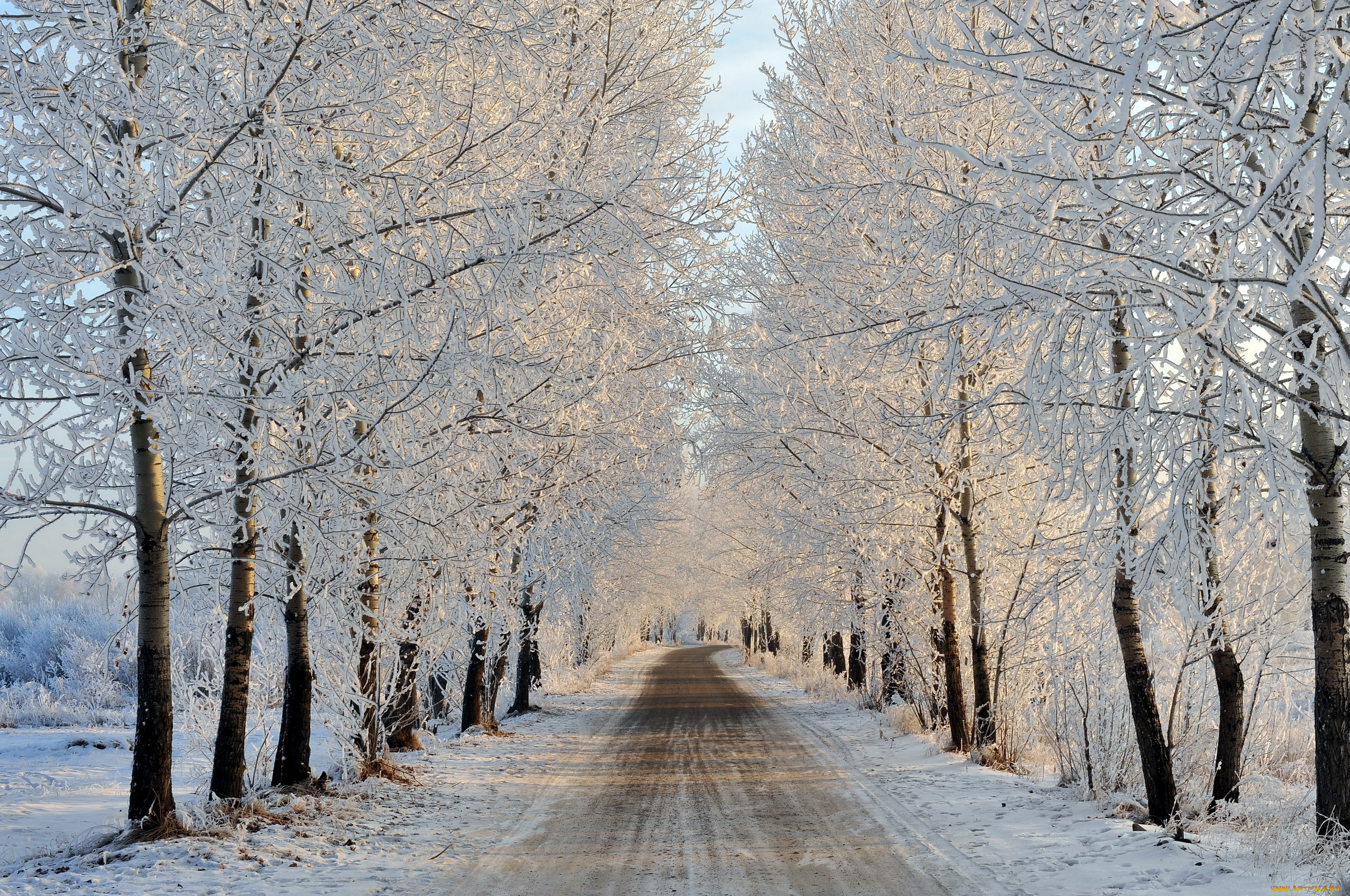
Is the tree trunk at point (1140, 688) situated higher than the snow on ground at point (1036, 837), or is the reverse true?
Answer: the tree trunk at point (1140, 688)

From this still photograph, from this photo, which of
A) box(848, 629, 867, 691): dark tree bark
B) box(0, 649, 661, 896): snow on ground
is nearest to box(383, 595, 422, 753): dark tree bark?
box(0, 649, 661, 896): snow on ground

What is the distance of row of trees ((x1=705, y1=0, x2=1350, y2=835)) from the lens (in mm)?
3662

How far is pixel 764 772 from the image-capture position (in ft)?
32.5

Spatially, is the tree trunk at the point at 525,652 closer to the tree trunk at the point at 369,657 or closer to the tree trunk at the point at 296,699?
the tree trunk at the point at 369,657

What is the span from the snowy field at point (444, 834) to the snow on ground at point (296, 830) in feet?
0.05

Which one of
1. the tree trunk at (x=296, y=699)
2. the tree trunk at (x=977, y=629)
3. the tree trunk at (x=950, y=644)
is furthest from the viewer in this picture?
the tree trunk at (x=950, y=644)

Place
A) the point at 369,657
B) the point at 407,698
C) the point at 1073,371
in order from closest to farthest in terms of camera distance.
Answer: the point at 1073,371 < the point at 369,657 < the point at 407,698

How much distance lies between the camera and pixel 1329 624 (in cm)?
496

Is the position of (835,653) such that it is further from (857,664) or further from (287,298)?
(287,298)

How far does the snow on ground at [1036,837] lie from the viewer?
17.1ft

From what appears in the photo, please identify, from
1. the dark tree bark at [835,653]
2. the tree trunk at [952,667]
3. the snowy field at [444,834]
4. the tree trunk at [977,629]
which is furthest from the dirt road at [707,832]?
the dark tree bark at [835,653]

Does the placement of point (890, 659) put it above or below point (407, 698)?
below

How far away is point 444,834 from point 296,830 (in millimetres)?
1131

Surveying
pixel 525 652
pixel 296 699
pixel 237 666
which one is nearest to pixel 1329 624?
pixel 237 666
